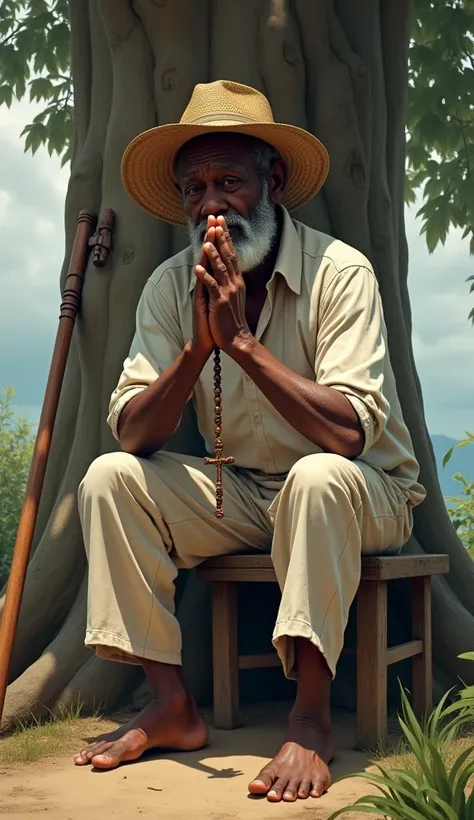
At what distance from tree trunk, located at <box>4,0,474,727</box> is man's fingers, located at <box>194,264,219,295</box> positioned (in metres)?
1.12

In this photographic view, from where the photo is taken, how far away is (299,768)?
115 inches

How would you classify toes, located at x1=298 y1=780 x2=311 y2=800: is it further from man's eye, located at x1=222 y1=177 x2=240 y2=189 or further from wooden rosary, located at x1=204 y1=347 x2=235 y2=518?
man's eye, located at x1=222 y1=177 x2=240 y2=189

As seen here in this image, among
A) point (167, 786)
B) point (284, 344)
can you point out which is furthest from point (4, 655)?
point (284, 344)

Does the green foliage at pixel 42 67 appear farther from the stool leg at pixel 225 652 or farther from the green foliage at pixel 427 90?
the stool leg at pixel 225 652

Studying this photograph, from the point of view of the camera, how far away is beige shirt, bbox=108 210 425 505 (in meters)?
3.54

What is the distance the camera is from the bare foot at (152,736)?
126 inches

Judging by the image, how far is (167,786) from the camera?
9.82 feet

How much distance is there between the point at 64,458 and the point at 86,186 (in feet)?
4.03

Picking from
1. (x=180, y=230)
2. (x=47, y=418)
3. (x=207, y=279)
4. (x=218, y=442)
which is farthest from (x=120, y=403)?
(x=180, y=230)

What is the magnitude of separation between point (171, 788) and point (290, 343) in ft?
5.08

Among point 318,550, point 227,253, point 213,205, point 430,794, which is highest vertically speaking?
point 213,205

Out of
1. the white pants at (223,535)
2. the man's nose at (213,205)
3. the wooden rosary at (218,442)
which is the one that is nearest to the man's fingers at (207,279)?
the wooden rosary at (218,442)

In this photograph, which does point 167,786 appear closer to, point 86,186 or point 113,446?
point 113,446

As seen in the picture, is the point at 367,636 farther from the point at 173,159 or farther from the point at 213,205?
the point at 173,159
